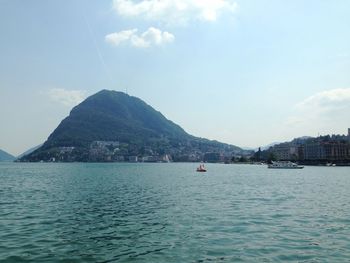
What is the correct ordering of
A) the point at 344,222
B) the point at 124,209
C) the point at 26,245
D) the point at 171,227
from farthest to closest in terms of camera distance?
the point at 124,209, the point at 344,222, the point at 171,227, the point at 26,245

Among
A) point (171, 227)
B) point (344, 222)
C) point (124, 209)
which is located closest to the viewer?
point (171, 227)

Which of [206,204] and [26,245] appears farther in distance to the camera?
[206,204]

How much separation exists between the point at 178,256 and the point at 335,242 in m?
11.2

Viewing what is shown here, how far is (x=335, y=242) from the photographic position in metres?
25.2

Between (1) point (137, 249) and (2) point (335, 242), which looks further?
(2) point (335, 242)

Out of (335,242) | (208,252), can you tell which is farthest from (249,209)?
(208,252)

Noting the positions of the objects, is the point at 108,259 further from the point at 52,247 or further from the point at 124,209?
the point at 124,209

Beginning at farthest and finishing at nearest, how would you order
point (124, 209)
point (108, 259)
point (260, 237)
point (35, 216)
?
point (124, 209) < point (35, 216) < point (260, 237) < point (108, 259)

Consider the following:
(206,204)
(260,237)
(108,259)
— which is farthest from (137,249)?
(206,204)

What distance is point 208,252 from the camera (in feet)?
73.3

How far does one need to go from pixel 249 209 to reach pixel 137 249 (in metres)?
21.0

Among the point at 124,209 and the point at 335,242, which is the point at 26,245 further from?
the point at 335,242

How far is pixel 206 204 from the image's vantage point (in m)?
45.9

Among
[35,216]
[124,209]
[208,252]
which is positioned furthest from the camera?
[124,209]
